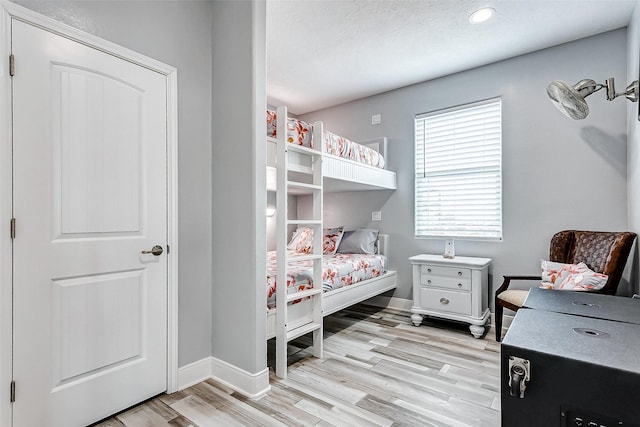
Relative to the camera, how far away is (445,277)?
10.7 feet

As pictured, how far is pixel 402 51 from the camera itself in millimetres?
3076

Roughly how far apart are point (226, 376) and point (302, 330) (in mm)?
584

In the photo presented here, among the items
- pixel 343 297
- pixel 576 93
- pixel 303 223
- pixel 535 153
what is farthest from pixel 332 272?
pixel 535 153

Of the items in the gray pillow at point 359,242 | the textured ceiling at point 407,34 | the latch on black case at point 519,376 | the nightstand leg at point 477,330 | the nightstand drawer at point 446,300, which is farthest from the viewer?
the gray pillow at point 359,242

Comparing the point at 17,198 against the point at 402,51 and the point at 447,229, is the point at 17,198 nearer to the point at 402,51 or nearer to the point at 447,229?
the point at 402,51

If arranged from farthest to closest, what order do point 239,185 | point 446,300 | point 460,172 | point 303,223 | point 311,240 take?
1. point 311,240
2. point 460,172
3. point 446,300
4. point 303,223
5. point 239,185

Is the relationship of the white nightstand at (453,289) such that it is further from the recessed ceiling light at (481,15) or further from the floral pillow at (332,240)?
the recessed ceiling light at (481,15)

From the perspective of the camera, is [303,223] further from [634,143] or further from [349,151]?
[634,143]

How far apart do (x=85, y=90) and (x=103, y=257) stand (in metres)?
0.87

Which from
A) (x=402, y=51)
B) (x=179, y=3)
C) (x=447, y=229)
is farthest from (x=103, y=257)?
(x=447, y=229)

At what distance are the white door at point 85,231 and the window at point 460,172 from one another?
2.79 m

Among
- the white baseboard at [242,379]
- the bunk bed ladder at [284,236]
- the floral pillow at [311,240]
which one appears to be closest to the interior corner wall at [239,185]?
the white baseboard at [242,379]

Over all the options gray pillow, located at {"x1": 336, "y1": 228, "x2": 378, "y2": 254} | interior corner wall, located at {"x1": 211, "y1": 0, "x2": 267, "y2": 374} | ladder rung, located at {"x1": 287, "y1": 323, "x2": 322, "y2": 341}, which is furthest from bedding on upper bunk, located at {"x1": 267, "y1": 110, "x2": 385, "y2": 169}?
ladder rung, located at {"x1": 287, "y1": 323, "x2": 322, "y2": 341}

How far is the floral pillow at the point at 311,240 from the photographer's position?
379cm
